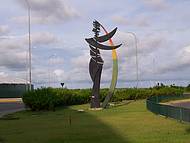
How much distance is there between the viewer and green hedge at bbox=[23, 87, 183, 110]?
134 ft

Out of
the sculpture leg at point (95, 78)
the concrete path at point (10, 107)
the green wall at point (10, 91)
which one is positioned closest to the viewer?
the sculpture leg at point (95, 78)

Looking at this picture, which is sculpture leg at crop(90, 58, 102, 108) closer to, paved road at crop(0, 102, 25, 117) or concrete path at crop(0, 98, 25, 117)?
concrete path at crop(0, 98, 25, 117)

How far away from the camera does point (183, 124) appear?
21781 mm

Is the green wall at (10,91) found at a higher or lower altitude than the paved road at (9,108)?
higher

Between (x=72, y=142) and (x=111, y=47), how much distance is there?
1007 inches

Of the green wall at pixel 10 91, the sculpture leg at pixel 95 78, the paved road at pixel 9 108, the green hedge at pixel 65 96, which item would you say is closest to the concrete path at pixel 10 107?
the paved road at pixel 9 108

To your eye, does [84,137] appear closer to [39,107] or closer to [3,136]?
[3,136]

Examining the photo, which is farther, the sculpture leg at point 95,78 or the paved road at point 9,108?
the sculpture leg at point 95,78

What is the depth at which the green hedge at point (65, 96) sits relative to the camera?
1610 inches

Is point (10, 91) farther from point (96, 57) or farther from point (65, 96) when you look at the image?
point (96, 57)

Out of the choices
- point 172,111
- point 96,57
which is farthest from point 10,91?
point 172,111

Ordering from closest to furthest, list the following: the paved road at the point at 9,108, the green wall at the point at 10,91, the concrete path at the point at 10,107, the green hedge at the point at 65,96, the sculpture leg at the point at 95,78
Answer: the paved road at the point at 9,108
the sculpture leg at the point at 95,78
the green hedge at the point at 65,96
the concrete path at the point at 10,107
the green wall at the point at 10,91

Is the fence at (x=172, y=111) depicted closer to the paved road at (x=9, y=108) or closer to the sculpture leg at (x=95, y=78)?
the sculpture leg at (x=95, y=78)

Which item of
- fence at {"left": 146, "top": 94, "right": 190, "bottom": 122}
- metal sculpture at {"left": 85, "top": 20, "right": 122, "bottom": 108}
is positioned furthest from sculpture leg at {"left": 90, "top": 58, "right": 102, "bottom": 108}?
fence at {"left": 146, "top": 94, "right": 190, "bottom": 122}
